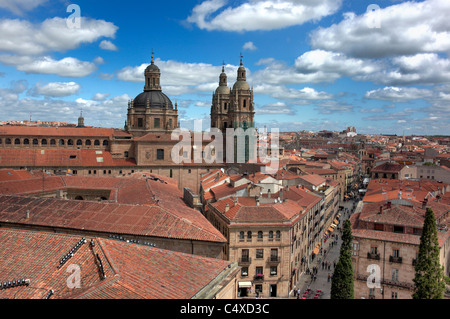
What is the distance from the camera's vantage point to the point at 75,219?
79.0ft

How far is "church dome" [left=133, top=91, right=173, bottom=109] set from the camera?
76625 mm

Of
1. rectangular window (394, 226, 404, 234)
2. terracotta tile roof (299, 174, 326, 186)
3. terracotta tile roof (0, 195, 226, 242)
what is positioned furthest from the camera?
terracotta tile roof (299, 174, 326, 186)

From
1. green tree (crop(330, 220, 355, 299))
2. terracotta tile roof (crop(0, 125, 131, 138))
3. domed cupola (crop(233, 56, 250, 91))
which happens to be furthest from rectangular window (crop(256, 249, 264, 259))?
domed cupola (crop(233, 56, 250, 91))

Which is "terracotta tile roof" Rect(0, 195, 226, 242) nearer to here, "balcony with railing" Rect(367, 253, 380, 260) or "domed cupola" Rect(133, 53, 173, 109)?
"balcony with railing" Rect(367, 253, 380, 260)

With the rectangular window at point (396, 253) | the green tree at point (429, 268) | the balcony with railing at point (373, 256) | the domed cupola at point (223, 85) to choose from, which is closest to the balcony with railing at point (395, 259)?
the rectangular window at point (396, 253)

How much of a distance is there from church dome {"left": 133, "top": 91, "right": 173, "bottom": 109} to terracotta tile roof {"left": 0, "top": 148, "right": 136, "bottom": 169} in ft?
46.3

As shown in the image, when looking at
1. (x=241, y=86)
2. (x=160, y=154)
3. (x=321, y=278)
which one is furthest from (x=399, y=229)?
(x=241, y=86)

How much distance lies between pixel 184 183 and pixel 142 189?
32974mm

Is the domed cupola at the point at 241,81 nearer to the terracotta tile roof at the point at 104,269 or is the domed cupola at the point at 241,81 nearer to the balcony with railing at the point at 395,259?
the balcony with railing at the point at 395,259

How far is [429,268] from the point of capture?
23875 millimetres

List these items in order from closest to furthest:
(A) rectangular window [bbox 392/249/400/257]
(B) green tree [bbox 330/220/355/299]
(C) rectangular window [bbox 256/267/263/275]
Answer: (B) green tree [bbox 330/220/355/299]
(A) rectangular window [bbox 392/249/400/257]
(C) rectangular window [bbox 256/267/263/275]
